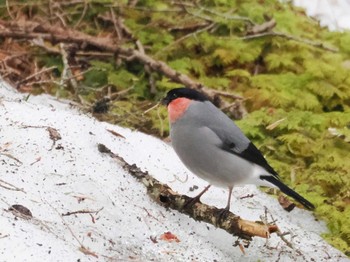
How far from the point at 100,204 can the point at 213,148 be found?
653 millimetres

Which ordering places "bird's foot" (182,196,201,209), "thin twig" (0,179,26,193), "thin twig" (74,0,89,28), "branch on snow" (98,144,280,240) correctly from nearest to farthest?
"thin twig" (0,179,26,193)
"branch on snow" (98,144,280,240)
"bird's foot" (182,196,201,209)
"thin twig" (74,0,89,28)

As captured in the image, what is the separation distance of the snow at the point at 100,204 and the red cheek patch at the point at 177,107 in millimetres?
391

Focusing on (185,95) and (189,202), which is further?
(185,95)

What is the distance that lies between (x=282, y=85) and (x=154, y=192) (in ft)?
8.11

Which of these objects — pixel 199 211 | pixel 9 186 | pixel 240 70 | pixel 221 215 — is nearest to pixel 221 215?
→ pixel 221 215

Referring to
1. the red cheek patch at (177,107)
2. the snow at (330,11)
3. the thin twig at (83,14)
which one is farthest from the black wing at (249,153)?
the snow at (330,11)

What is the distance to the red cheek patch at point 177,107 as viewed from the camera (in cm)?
405

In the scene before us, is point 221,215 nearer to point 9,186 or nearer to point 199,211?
point 199,211

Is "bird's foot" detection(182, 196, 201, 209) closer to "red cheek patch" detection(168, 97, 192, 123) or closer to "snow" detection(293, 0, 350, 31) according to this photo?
"red cheek patch" detection(168, 97, 192, 123)

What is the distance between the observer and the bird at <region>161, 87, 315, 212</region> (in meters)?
3.94

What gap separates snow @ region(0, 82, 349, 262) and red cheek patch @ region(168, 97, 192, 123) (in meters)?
0.39

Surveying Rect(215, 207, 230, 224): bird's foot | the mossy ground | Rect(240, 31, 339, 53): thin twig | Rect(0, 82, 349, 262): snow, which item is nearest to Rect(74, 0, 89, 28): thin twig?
the mossy ground

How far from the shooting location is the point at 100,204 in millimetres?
3695

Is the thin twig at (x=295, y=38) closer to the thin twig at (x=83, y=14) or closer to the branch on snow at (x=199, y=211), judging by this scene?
the thin twig at (x=83, y=14)
